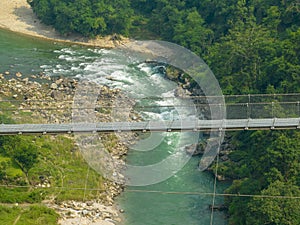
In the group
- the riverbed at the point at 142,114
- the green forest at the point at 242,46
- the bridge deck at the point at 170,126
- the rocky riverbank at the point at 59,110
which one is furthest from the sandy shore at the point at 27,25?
the bridge deck at the point at 170,126

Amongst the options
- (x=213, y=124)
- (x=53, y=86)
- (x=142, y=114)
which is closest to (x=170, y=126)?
(x=213, y=124)

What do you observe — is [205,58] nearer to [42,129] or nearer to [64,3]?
[64,3]

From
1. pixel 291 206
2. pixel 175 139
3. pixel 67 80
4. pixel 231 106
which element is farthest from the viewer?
pixel 67 80

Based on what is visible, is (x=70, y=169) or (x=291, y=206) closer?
(x=291, y=206)

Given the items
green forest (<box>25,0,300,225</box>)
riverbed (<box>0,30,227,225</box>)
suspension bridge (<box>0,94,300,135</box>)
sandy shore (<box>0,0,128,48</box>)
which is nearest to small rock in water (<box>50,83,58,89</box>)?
riverbed (<box>0,30,227,225</box>)

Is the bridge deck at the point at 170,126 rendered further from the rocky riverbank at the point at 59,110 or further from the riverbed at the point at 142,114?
the riverbed at the point at 142,114

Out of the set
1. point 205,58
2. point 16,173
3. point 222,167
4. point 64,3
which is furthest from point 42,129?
point 64,3
